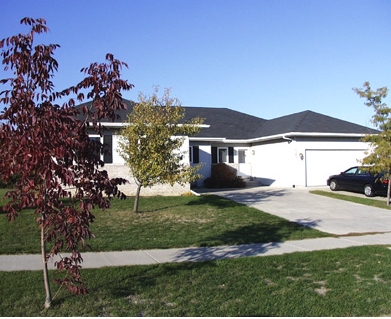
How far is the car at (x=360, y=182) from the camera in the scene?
19.1 m

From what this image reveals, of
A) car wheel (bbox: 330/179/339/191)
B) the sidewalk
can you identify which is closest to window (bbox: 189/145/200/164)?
car wheel (bbox: 330/179/339/191)

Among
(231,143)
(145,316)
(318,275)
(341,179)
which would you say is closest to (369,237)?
(318,275)

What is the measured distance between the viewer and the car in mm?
19142

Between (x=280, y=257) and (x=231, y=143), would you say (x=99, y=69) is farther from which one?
(x=231, y=143)

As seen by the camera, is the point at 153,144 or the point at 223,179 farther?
the point at 223,179

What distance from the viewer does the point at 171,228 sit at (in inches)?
430

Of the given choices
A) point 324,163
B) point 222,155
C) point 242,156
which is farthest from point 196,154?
point 324,163

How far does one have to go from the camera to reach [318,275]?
6742mm

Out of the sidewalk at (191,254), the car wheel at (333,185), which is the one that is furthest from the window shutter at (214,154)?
the sidewalk at (191,254)

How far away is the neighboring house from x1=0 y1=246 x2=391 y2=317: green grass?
1307 cm

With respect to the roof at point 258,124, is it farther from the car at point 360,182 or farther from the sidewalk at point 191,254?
the sidewalk at point 191,254

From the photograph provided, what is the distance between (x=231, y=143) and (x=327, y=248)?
1882 centimetres

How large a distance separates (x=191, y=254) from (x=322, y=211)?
823cm

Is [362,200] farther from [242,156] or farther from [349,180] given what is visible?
[242,156]
